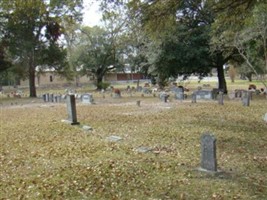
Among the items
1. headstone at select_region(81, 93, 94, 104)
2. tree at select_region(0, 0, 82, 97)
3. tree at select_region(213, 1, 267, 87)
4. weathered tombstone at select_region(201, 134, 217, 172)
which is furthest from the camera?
tree at select_region(0, 0, 82, 97)

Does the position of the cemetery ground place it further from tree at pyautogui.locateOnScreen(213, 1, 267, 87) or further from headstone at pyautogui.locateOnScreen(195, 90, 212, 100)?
headstone at pyautogui.locateOnScreen(195, 90, 212, 100)

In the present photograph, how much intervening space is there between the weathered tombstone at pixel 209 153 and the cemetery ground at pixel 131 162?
190mm

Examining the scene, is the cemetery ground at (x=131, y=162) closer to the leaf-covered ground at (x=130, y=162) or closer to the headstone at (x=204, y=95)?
the leaf-covered ground at (x=130, y=162)

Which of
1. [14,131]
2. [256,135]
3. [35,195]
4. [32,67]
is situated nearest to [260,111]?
[256,135]

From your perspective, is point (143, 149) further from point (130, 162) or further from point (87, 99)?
point (87, 99)

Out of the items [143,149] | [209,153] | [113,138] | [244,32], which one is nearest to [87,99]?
[244,32]

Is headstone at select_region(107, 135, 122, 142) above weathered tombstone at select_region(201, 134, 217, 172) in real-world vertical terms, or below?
below

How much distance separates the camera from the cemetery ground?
18.0 feet

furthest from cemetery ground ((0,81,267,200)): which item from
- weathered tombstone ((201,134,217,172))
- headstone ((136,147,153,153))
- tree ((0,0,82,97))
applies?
tree ((0,0,82,97))

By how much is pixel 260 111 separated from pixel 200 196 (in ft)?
39.4

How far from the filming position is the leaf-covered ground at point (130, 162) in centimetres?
549

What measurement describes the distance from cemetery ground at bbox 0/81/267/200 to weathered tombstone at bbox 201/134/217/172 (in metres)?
0.19

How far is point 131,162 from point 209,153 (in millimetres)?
1616

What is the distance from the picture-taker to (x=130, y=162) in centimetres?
710
